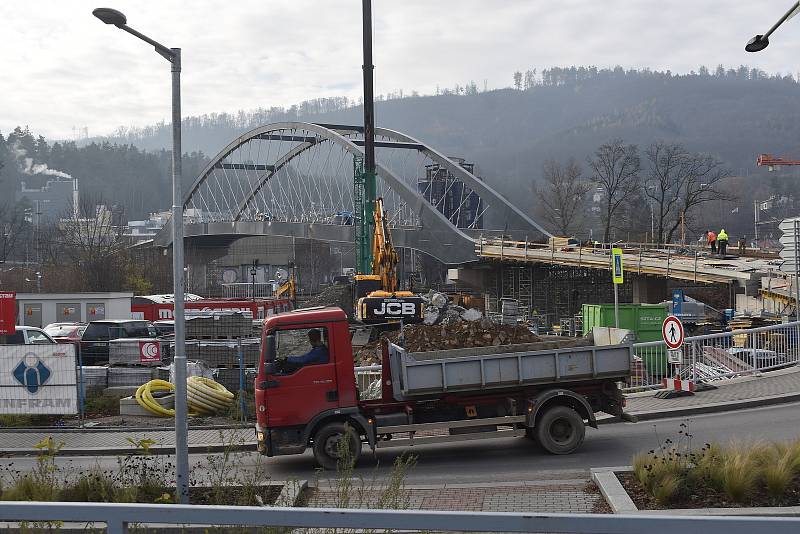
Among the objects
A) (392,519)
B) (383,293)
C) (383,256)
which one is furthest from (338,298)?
(392,519)

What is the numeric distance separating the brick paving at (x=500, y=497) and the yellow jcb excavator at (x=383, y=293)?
25.9 meters

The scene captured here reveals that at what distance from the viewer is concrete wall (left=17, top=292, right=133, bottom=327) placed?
150 feet

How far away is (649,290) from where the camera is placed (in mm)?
53062

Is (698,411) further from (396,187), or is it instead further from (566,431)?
(396,187)

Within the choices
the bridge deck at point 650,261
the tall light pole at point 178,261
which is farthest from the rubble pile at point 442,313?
the tall light pole at point 178,261

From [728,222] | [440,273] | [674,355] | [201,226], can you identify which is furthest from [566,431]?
[728,222]

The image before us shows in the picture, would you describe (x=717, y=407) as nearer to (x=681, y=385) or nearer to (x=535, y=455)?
(x=681, y=385)

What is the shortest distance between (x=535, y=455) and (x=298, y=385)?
4.01m

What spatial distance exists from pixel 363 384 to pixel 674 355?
27.5 feet

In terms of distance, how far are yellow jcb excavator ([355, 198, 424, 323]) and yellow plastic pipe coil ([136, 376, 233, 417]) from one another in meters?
17.5

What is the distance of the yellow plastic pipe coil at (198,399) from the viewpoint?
19828 mm

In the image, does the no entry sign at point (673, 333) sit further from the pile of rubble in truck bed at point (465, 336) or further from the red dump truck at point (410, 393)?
the red dump truck at point (410, 393)

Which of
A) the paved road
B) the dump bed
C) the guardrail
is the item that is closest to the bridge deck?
the paved road

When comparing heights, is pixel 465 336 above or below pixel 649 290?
below
